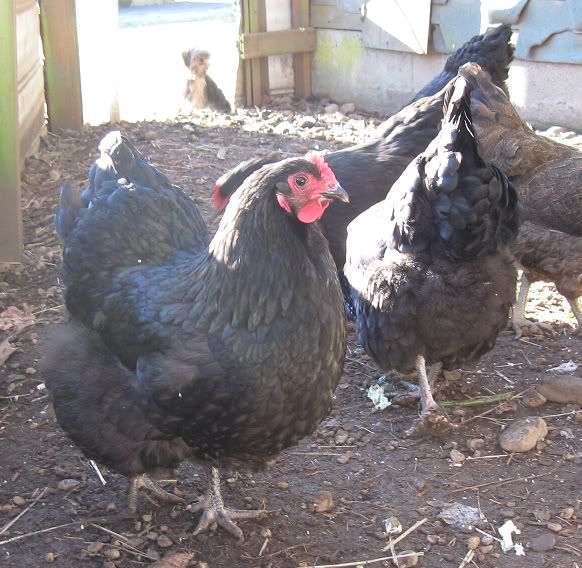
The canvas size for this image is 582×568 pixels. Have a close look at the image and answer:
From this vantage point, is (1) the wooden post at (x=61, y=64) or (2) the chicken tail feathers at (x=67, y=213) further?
(1) the wooden post at (x=61, y=64)

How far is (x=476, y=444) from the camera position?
3.84m

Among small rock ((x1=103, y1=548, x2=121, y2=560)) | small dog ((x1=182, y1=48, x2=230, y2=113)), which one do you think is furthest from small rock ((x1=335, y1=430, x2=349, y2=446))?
small dog ((x1=182, y1=48, x2=230, y2=113))

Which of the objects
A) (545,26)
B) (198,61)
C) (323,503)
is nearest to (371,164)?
(323,503)

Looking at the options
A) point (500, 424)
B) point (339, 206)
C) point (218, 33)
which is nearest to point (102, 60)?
point (218, 33)

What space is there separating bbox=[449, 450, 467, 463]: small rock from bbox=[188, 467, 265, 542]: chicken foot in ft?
3.15

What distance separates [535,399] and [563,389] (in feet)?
0.50

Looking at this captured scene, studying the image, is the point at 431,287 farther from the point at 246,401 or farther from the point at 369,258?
the point at 246,401

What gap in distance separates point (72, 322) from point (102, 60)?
597cm

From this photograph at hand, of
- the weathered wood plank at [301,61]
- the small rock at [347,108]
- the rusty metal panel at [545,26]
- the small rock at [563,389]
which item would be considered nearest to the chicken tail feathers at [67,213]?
the small rock at [563,389]

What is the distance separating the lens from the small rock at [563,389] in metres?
4.10

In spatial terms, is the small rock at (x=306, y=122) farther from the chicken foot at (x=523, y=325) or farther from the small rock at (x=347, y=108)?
the chicken foot at (x=523, y=325)

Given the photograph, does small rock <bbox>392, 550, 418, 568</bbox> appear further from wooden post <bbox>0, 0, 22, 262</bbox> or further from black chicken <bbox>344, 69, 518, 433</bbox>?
wooden post <bbox>0, 0, 22, 262</bbox>

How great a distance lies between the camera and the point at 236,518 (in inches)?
132

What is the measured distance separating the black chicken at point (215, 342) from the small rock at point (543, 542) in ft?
3.29
